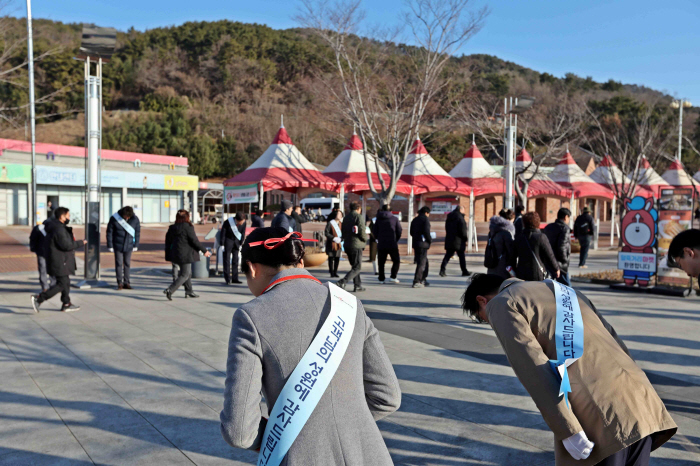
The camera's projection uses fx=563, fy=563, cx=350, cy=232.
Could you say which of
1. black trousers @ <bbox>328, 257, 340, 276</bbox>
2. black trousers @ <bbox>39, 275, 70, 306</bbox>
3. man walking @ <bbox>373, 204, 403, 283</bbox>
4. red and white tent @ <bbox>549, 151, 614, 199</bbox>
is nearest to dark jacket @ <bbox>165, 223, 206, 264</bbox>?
black trousers @ <bbox>39, 275, 70, 306</bbox>

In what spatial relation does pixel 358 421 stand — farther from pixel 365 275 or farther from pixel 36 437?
pixel 365 275

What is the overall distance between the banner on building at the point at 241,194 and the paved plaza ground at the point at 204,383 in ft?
30.1

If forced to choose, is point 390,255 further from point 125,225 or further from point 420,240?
point 125,225

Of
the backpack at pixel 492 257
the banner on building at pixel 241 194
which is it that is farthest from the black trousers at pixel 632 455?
the banner on building at pixel 241 194

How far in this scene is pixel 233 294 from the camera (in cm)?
1063

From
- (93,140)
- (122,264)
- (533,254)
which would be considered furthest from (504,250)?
(93,140)

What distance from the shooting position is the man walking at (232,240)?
38.1 feet

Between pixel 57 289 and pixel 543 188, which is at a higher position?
pixel 543 188

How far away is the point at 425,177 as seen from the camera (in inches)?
841

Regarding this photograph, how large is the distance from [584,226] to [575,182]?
12.3 m

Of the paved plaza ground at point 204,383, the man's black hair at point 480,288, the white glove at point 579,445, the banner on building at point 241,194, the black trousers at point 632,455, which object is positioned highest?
the banner on building at point 241,194

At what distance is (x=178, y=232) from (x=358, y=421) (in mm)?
8497

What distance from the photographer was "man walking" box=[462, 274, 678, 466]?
2.13 metres

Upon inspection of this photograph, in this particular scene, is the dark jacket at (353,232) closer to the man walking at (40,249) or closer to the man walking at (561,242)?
the man walking at (561,242)
